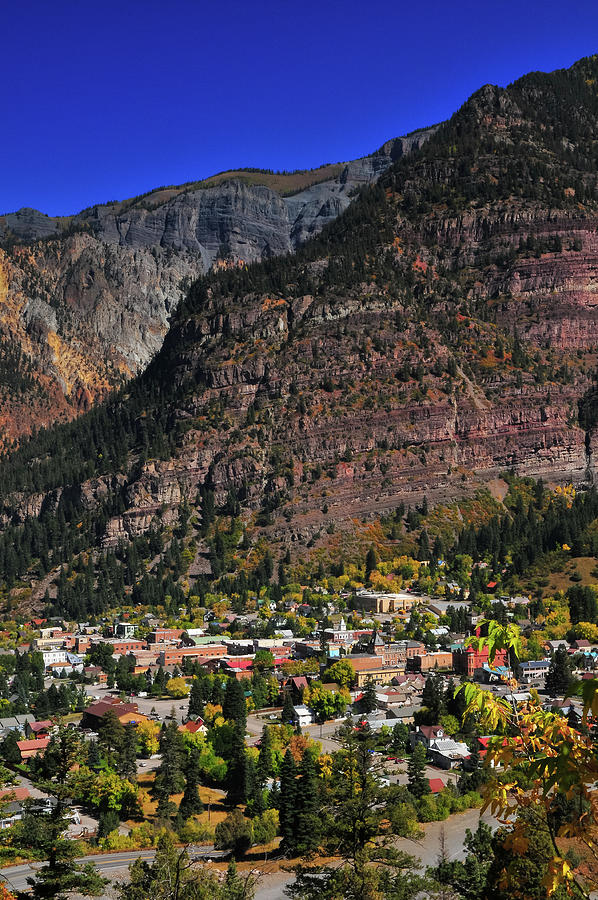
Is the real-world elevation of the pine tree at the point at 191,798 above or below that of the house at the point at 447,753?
above

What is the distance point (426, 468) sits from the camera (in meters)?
184

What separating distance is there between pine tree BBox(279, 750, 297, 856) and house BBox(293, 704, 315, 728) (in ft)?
82.9

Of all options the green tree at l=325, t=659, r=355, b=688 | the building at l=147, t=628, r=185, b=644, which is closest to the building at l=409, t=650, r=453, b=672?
the green tree at l=325, t=659, r=355, b=688

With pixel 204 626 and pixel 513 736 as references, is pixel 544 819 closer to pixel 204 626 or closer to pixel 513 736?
pixel 513 736

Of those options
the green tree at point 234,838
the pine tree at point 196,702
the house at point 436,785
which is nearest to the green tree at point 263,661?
the pine tree at point 196,702

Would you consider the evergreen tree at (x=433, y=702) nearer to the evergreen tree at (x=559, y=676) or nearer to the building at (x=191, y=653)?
the evergreen tree at (x=559, y=676)

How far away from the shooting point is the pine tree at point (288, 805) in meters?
57.5

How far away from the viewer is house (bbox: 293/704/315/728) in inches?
3525

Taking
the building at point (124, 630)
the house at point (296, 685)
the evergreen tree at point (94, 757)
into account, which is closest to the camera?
the evergreen tree at point (94, 757)

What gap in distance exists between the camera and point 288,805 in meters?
59.2

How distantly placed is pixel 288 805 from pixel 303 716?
31.7 meters

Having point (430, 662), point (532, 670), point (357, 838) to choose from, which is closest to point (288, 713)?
point (430, 662)

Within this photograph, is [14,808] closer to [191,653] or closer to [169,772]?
[169,772]

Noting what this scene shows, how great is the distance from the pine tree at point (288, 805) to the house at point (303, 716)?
2527 cm
